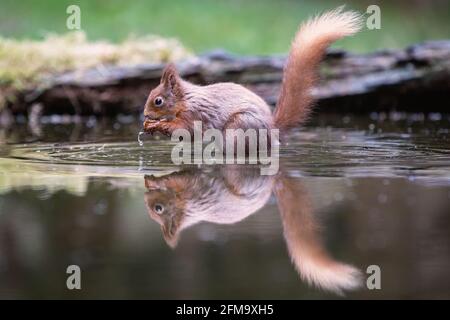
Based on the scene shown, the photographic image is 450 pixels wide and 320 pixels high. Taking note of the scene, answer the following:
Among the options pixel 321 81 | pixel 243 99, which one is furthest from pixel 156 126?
pixel 321 81

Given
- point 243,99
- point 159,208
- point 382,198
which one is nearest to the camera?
point 159,208

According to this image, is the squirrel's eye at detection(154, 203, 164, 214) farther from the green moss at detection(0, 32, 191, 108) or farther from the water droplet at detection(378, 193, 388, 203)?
the green moss at detection(0, 32, 191, 108)

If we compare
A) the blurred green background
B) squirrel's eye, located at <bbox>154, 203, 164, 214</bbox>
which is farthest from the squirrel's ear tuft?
the blurred green background

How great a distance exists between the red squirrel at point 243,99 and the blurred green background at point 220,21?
5.44 meters

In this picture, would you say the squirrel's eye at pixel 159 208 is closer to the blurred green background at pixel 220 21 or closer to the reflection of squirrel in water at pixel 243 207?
the reflection of squirrel in water at pixel 243 207

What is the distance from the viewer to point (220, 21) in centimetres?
1298

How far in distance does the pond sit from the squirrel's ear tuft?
449 mm

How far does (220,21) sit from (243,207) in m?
9.53

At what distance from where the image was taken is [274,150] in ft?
18.2

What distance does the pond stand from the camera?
8.86 feet

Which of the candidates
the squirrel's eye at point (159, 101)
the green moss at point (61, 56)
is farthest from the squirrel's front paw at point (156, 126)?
the green moss at point (61, 56)

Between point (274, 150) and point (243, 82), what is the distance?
2768 millimetres

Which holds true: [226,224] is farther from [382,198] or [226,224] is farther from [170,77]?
[170,77]

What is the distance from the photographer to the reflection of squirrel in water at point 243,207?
2.80 meters
